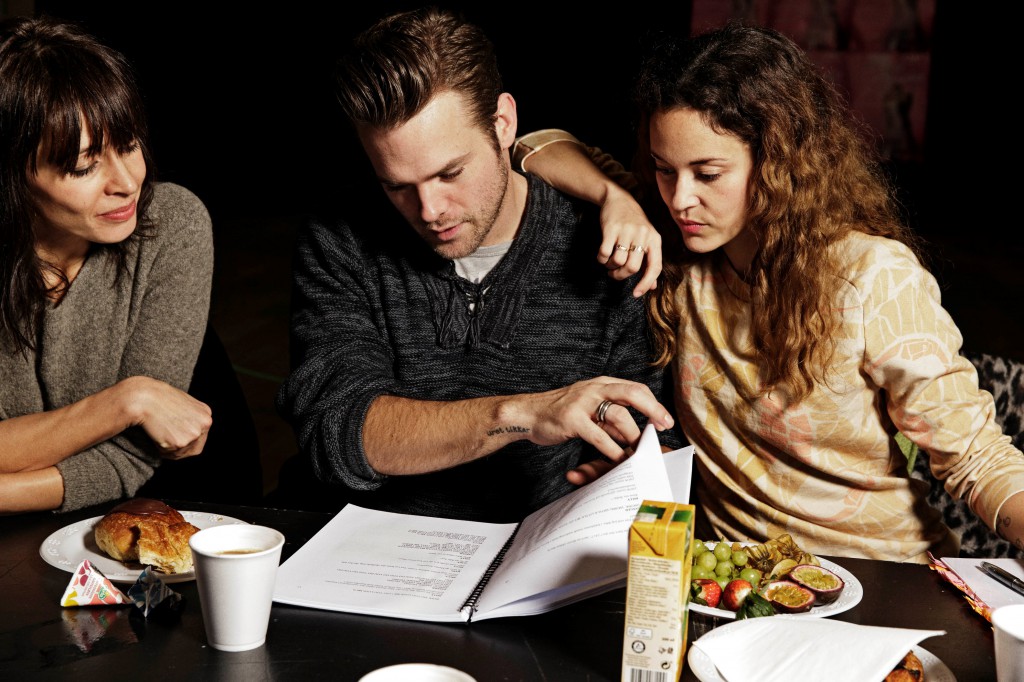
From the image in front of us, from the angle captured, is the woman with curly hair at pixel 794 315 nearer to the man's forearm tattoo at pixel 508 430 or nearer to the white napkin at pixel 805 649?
the man's forearm tattoo at pixel 508 430

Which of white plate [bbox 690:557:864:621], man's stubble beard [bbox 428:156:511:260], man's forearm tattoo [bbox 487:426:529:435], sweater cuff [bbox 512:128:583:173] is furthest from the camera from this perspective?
sweater cuff [bbox 512:128:583:173]

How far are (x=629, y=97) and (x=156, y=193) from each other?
93cm

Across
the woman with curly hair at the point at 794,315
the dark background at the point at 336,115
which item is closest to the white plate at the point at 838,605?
the woman with curly hair at the point at 794,315

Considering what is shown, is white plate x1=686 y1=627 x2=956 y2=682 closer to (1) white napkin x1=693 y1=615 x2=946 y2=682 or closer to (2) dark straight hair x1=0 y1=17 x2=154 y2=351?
(1) white napkin x1=693 y1=615 x2=946 y2=682

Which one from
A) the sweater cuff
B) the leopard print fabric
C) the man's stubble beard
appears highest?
the sweater cuff

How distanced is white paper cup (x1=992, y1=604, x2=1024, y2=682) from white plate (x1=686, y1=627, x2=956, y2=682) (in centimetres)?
7

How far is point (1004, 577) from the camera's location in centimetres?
132

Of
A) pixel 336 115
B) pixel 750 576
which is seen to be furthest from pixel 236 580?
pixel 336 115

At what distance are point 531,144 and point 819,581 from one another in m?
1.13

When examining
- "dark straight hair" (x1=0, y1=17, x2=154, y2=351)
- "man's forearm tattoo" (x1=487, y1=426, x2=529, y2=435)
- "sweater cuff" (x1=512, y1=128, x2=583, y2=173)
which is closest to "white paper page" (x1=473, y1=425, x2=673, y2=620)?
"man's forearm tattoo" (x1=487, y1=426, x2=529, y2=435)

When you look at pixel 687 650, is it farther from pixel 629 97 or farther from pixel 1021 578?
pixel 629 97

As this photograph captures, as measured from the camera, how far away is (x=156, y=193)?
2.01 meters

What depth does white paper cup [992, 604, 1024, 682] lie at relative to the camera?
101 cm

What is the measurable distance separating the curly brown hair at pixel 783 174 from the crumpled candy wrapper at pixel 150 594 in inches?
39.2
